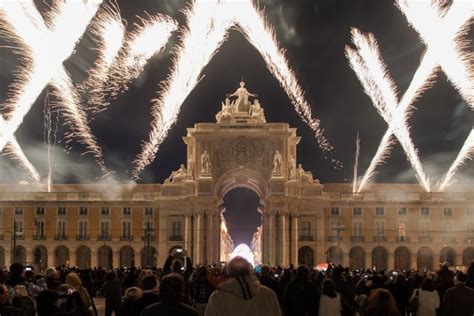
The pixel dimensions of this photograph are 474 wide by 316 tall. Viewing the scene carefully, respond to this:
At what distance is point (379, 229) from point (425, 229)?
5.27 metres

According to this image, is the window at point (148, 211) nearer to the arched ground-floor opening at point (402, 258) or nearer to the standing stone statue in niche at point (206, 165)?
the standing stone statue in niche at point (206, 165)

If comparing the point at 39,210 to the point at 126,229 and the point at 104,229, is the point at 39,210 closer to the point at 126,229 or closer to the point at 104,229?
the point at 104,229

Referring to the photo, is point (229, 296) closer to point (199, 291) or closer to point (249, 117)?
point (199, 291)

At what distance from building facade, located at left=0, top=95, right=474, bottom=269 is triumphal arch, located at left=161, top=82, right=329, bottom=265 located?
11 cm

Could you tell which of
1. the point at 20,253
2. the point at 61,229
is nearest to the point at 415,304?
the point at 61,229

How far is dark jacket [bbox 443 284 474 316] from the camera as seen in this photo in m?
16.8

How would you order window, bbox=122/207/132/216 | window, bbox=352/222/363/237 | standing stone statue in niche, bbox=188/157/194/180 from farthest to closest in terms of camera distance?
window, bbox=122/207/132/216 → window, bbox=352/222/363/237 → standing stone statue in niche, bbox=188/157/194/180

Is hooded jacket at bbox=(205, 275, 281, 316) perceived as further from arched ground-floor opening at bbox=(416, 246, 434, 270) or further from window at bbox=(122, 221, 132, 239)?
arched ground-floor opening at bbox=(416, 246, 434, 270)

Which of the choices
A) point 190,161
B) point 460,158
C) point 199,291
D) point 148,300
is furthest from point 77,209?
point 148,300

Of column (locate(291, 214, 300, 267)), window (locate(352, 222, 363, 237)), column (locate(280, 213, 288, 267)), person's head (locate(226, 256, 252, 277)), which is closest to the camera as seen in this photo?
person's head (locate(226, 256, 252, 277))

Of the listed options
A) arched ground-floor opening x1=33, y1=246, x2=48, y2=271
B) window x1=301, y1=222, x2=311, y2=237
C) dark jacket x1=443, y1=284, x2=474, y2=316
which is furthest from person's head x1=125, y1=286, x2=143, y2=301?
arched ground-floor opening x1=33, y1=246, x2=48, y2=271

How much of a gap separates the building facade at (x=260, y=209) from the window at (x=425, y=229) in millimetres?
115

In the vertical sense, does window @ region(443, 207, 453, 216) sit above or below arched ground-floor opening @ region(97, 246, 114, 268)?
above

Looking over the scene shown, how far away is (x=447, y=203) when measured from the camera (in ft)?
325
